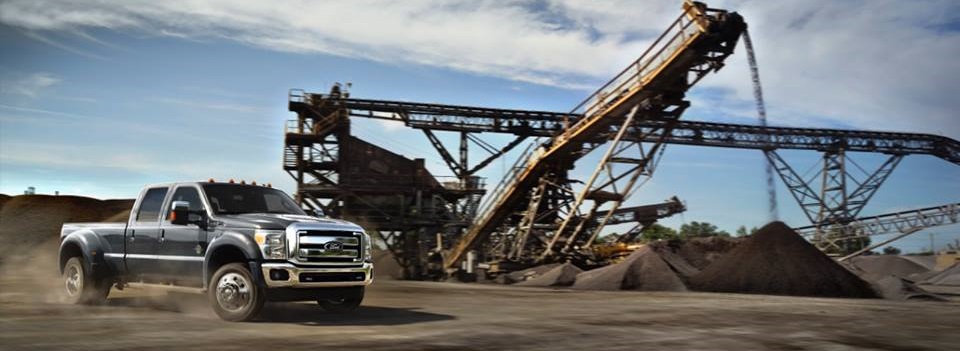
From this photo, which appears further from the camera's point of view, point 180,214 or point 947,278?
point 947,278

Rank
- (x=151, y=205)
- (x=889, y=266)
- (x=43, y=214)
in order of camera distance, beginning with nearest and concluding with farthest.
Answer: (x=151, y=205)
(x=43, y=214)
(x=889, y=266)

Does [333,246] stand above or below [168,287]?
above

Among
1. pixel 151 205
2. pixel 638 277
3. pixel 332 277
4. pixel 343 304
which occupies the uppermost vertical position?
pixel 151 205

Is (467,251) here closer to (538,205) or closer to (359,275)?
(538,205)

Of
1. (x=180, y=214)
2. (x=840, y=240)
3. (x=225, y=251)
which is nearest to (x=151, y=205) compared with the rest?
(x=180, y=214)

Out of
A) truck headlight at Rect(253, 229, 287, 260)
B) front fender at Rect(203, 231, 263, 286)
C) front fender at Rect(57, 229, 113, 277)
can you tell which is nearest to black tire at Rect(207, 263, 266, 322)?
front fender at Rect(203, 231, 263, 286)

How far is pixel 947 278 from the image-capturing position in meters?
25.5

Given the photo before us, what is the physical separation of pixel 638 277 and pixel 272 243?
15.8 metres

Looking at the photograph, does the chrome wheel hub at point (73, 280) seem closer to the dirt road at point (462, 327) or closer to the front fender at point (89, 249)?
the front fender at point (89, 249)

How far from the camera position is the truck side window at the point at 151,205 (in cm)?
1029

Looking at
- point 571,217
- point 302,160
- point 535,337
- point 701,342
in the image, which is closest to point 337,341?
point 535,337

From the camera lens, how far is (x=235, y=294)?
28.8 feet

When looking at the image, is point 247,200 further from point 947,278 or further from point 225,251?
point 947,278

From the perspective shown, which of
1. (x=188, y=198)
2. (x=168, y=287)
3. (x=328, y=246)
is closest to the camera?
(x=328, y=246)
